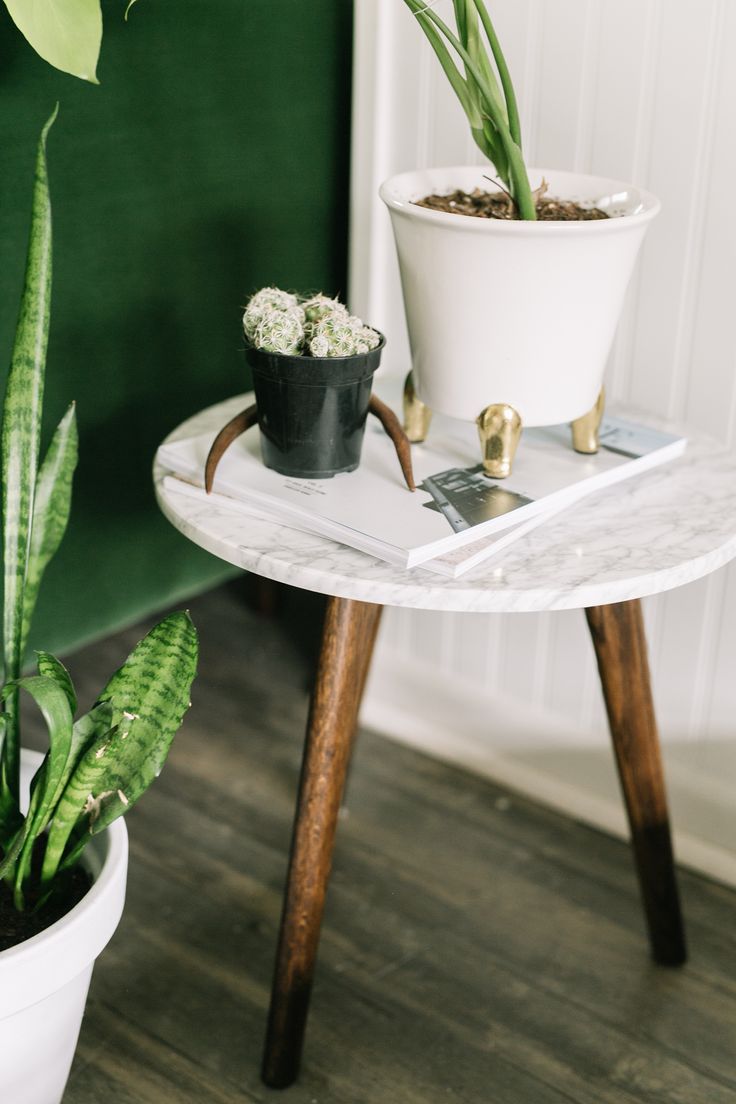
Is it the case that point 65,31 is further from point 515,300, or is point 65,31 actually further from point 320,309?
point 515,300

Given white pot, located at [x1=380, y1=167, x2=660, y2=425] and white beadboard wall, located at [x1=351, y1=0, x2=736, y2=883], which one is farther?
white beadboard wall, located at [x1=351, y1=0, x2=736, y2=883]

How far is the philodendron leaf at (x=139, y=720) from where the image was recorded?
2.73 ft

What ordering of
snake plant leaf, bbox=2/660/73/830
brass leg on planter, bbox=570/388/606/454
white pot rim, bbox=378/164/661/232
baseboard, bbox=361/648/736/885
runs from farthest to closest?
baseboard, bbox=361/648/736/885, brass leg on planter, bbox=570/388/606/454, white pot rim, bbox=378/164/661/232, snake plant leaf, bbox=2/660/73/830

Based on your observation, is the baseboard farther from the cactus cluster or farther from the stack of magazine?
the cactus cluster

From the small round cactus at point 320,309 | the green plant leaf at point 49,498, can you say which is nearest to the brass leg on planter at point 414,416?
the small round cactus at point 320,309

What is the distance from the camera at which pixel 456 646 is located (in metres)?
1.44

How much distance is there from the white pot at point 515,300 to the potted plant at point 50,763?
11.3 inches

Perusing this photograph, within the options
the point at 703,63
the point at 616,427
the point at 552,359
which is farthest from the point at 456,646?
the point at 703,63

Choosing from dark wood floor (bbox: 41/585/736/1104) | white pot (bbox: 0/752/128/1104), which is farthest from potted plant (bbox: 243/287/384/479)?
dark wood floor (bbox: 41/585/736/1104)

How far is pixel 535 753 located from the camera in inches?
55.4

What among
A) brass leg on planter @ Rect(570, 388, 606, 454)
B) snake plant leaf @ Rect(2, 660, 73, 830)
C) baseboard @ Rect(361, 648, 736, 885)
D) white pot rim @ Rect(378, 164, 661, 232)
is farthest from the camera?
baseboard @ Rect(361, 648, 736, 885)

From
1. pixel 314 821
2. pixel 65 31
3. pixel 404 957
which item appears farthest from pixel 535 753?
pixel 65 31

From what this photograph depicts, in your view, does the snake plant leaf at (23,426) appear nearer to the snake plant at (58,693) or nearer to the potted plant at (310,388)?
the snake plant at (58,693)

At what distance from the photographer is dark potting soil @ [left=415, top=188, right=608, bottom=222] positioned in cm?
95
